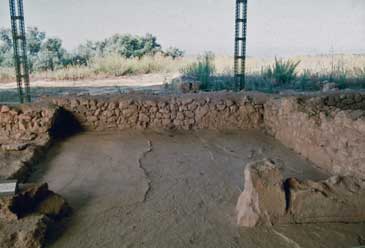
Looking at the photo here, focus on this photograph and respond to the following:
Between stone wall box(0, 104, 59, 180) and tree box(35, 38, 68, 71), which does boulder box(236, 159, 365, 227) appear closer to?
stone wall box(0, 104, 59, 180)

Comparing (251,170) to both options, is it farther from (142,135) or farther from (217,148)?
(142,135)

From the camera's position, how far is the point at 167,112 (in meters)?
5.71

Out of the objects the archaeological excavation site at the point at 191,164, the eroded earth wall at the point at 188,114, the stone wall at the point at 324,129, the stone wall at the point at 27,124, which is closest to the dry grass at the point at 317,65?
the archaeological excavation site at the point at 191,164

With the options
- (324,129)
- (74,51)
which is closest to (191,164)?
(324,129)

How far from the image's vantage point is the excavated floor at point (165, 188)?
8.03 feet

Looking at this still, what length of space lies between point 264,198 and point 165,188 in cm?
107

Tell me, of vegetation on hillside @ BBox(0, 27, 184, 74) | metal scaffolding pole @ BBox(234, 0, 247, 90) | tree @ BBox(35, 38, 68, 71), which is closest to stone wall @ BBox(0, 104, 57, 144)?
metal scaffolding pole @ BBox(234, 0, 247, 90)

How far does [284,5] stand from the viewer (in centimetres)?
1300

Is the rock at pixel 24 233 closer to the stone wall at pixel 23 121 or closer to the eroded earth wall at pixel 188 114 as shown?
the eroded earth wall at pixel 188 114

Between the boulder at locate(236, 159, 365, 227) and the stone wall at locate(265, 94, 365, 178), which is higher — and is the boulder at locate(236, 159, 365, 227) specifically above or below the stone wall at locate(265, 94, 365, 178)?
below

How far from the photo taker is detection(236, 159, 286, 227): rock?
2.56 metres

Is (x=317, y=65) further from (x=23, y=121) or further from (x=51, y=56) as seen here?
(x=51, y=56)

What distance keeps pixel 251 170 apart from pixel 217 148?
2.13 m

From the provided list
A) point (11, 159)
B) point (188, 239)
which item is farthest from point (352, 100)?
point (11, 159)
